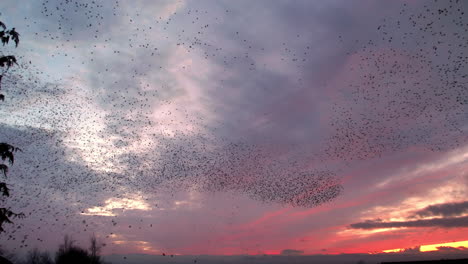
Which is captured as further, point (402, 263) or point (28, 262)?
point (28, 262)

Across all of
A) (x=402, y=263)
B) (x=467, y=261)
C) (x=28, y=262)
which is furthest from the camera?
(x=28, y=262)

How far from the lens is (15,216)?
17.1 m

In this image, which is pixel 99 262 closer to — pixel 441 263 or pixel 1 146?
pixel 441 263

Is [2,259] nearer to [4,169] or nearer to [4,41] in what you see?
[4,169]

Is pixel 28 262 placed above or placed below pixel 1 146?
below

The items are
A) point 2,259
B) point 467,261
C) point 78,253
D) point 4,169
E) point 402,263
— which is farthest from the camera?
point 78,253

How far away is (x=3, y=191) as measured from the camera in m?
16.6

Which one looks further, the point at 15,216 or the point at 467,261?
the point at 467,261

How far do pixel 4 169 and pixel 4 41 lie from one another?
20.5 ft

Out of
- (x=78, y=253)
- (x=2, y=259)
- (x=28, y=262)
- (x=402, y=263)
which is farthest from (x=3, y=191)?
(x=28, y=262)

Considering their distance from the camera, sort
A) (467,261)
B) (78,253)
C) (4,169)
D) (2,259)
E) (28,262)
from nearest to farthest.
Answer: (2,259) → (4,169) → (467,261) → (78,253) → (28,262)

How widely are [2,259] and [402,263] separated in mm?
56269

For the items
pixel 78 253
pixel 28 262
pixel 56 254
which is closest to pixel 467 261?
pixel 78 253

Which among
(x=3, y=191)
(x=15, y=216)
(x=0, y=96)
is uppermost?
(x=0, y=96)
